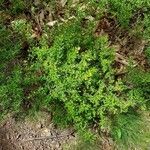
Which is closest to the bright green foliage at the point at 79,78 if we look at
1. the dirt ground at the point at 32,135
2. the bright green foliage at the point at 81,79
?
the bright green foliage at the point at 81,79

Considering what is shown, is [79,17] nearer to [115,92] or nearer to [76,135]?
[115,92]

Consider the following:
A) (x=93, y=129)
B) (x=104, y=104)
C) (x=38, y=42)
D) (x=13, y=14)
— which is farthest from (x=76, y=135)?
(x=13, y=14)

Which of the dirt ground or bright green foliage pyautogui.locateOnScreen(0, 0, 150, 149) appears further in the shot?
the dirt ground

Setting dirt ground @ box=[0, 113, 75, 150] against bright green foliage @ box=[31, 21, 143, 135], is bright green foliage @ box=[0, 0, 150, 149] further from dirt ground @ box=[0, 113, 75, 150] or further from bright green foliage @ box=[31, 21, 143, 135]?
dirt ground @ box=[0, 113, 75, 150]

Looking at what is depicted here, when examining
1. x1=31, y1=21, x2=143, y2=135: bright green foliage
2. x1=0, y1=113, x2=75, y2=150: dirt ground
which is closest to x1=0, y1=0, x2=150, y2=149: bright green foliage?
x1=31, y1=21, x2=143, y2=135: bright green foliage

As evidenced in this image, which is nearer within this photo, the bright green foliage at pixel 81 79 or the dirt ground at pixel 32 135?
the bright green foliage at pixel 81 79

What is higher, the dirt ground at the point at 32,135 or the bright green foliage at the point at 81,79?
the bright green foliage at the point at 81,79

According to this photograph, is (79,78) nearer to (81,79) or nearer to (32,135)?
(81,79)

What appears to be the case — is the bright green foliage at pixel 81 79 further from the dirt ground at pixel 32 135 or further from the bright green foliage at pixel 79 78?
the dirt ground at pixel 32 135

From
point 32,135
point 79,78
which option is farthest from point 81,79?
point 32,135
